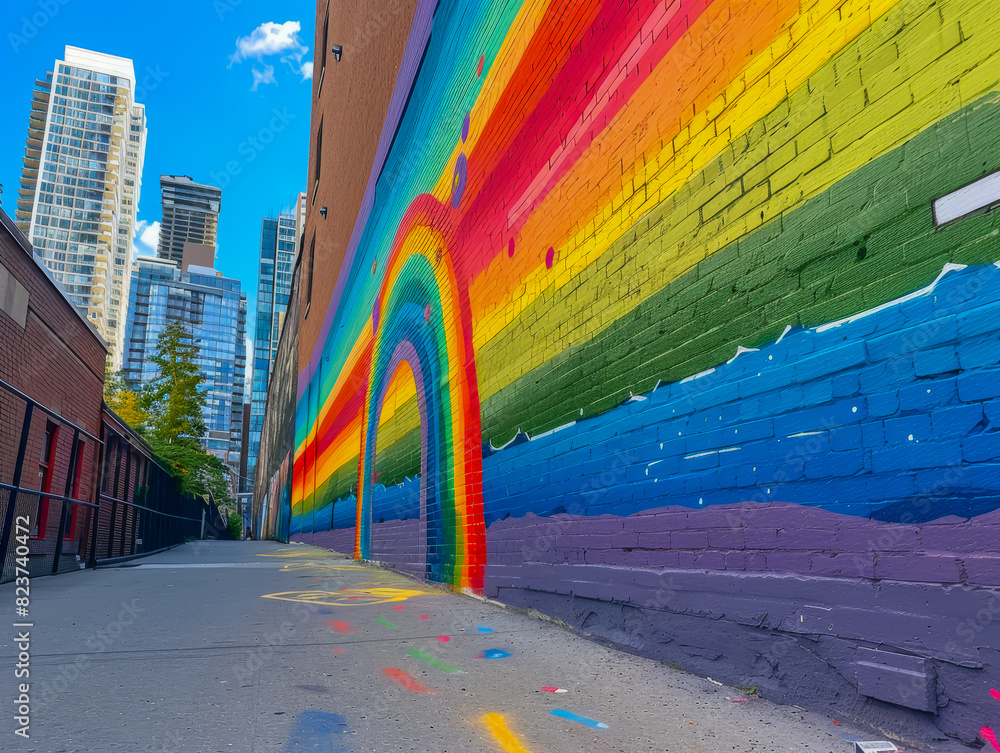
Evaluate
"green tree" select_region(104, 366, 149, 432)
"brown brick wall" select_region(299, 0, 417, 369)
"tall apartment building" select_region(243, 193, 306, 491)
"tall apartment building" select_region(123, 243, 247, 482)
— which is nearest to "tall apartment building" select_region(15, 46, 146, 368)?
"tall apartment building" select_region(123, 243, 247, 482)

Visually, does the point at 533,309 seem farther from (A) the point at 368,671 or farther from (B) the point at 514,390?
(A) the point at 368,671

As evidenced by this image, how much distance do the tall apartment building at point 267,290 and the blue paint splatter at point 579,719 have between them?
125 meters

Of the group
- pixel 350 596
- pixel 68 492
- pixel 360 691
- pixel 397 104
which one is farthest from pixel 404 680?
pixel 397 104

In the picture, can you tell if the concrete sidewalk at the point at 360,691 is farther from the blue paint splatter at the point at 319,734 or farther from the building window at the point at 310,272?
the building window at the point at 310,272

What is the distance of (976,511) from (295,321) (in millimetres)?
27831

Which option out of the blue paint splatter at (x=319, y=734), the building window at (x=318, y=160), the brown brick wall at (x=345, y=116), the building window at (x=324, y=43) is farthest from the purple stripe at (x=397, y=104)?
the building window at (x=324, y=43)

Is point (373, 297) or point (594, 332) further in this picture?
point (373, 297)

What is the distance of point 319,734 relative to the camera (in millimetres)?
2184

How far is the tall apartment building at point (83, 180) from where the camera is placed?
122812mm

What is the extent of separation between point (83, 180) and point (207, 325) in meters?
39.3

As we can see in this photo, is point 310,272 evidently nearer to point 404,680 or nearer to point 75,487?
point 75,487

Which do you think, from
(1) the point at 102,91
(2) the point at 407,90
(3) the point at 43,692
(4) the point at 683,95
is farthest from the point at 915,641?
(1) the point at 102,91

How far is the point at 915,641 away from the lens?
2000mm

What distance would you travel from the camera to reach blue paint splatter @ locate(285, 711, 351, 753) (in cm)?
206
